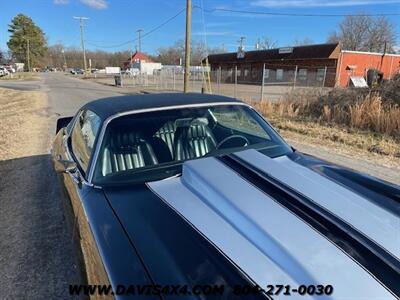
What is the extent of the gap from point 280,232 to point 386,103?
957 cm

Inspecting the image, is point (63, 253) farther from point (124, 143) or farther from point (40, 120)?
point (40, 120)

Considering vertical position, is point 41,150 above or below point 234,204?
below

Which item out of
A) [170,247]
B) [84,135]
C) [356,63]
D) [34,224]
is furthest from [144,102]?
[356,63]

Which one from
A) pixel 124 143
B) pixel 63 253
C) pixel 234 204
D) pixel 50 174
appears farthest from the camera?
pixel 50 174

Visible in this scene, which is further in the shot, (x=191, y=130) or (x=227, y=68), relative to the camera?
(x=227, y=68)

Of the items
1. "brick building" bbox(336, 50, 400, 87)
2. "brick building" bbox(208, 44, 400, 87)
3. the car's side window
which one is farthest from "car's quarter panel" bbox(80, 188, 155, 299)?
"brick building" bbox(336, 50, 400, 87)

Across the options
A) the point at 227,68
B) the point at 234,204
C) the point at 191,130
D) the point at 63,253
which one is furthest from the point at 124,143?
the point at 227,68

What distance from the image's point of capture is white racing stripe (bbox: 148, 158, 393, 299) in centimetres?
133

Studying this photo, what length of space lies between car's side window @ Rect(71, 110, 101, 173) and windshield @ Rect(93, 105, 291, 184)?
0.20 metres

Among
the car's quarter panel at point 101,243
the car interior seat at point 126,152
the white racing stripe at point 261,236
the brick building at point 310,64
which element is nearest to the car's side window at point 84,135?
the car interior seat at point 126,152

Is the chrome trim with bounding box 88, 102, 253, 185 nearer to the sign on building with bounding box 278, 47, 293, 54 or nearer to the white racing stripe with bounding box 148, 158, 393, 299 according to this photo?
the white racing stripe with bounding box 148, 158, 393, 299

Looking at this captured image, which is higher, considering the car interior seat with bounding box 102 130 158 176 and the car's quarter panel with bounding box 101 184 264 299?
the car interior seat with bounding box 102 130 158 176

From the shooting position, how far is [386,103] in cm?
956

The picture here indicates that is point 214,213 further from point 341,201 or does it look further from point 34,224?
point 34,224
